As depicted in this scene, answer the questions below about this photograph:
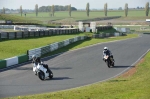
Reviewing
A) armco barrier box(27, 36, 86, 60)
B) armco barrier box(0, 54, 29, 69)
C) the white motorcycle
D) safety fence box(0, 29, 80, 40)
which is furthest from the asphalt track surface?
safety fence box(0, 29, 80, 40)

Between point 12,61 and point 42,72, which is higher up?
point 42,72

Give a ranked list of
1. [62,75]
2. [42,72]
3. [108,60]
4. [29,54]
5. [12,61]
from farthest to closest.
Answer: [29,54]
[12,61]
[108,60]
[62,75]
[42,72]

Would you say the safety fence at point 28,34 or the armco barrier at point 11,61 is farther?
the safety fence at point 28,34

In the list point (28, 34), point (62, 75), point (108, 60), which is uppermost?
point (28, 34)

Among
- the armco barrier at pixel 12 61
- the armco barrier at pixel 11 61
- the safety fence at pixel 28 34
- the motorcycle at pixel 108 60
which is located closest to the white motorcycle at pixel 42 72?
the armco barrier at pixel 12 61

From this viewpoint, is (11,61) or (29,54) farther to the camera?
(29,54)

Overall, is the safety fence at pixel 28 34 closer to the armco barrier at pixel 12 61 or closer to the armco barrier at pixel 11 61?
the armco barrier at pixel 12 61

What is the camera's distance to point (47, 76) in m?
21.2

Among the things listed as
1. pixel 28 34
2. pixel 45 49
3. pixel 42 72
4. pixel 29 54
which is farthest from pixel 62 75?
pixel 28 34

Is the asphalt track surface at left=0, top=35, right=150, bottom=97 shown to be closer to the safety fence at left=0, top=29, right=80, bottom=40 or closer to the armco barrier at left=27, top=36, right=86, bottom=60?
the armco barrier at left=27, top=36, right=86, bottom=60

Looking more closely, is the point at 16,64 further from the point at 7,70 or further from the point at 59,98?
the point at 59,98

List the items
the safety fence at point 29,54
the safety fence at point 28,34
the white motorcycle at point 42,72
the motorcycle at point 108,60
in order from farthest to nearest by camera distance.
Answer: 1. the safety fence at point 28,34
2. the motorcycle at point 108,60
3. the safety fence at point 29,54
4. the white motorcycle at point 42,72

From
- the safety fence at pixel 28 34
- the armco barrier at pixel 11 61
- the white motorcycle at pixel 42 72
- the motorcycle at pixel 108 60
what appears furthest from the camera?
the safety fence at pixel 28 34

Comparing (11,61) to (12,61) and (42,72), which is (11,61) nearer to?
(12,61)
